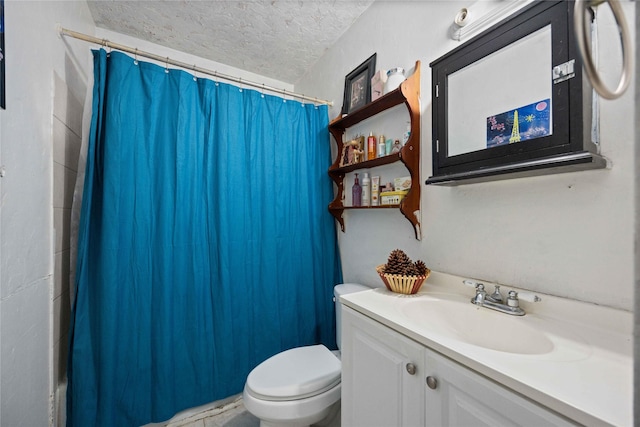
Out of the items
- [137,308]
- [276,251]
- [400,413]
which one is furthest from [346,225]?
[137,308]

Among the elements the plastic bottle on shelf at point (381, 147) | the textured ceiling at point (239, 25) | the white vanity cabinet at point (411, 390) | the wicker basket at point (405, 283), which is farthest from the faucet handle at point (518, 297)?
the textured ceiling at point (239, 25)

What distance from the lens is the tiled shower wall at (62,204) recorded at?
1144 mm

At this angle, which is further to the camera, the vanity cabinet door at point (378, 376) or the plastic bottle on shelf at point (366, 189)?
the plastic bottle on shelf at point (366, 189)

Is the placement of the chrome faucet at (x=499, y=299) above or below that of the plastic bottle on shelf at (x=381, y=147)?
below

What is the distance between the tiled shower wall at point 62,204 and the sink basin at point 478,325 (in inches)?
61.0

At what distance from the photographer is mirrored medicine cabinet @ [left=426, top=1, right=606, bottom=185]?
2.32 ft

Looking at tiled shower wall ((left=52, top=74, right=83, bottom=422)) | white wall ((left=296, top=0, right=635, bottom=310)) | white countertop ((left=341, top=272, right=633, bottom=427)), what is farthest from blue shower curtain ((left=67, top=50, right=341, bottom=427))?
white countertop ((left=341, top=272, right=633, bottom=427))

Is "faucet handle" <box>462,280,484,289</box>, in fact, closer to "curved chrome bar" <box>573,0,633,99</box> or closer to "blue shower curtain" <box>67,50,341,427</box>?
"curved chrome bar" <box>573,0,633,99</box>

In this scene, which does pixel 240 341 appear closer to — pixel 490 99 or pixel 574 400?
pixel 574 400

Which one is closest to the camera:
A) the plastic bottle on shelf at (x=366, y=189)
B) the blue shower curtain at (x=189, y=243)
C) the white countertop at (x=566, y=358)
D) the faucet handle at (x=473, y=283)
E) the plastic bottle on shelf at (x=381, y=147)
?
the white countertop at (x=566, y=358)

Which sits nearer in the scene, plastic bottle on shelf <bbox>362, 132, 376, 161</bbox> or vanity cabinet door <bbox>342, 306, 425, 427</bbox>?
vanity cabinet door <bbox>342, 306, 425, 427</bbox>

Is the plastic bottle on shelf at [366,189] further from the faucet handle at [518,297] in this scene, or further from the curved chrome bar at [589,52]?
the curved chrome bar at [589,52]

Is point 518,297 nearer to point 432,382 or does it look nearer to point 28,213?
point 432,382

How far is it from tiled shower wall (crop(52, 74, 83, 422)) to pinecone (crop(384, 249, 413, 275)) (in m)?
1.48
